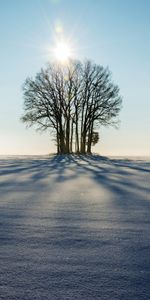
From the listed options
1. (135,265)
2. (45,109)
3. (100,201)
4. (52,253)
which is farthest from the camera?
(45,109)

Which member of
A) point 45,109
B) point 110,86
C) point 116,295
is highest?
point 110,86

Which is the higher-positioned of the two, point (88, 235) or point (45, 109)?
point (45, 109)

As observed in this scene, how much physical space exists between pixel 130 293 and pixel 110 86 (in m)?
31.3

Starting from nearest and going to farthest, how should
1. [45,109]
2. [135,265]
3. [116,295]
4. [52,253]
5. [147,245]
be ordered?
1. [116,295]
2. [135,265]
3. [52,253]
4. [147,245]
5. [45,109]

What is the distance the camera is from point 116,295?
5.83ft

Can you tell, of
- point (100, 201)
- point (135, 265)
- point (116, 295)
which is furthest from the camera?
point (100, 201)

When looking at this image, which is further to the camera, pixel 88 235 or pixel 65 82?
pixel 65 82

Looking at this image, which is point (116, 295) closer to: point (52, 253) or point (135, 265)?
point (135, 265)

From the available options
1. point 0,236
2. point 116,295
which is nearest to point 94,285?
point 116,295

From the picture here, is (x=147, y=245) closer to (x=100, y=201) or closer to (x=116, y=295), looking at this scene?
(x=116, y=295)

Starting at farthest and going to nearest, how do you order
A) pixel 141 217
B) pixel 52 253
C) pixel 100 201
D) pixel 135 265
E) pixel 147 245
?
pixel 100 201
pixel 141 217
pixel 147 245
pixel 52 253
pixel 135 265

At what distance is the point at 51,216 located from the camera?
3762 mm

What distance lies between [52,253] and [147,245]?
80 centimetres

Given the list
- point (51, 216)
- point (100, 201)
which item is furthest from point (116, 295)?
point (100, 201)
